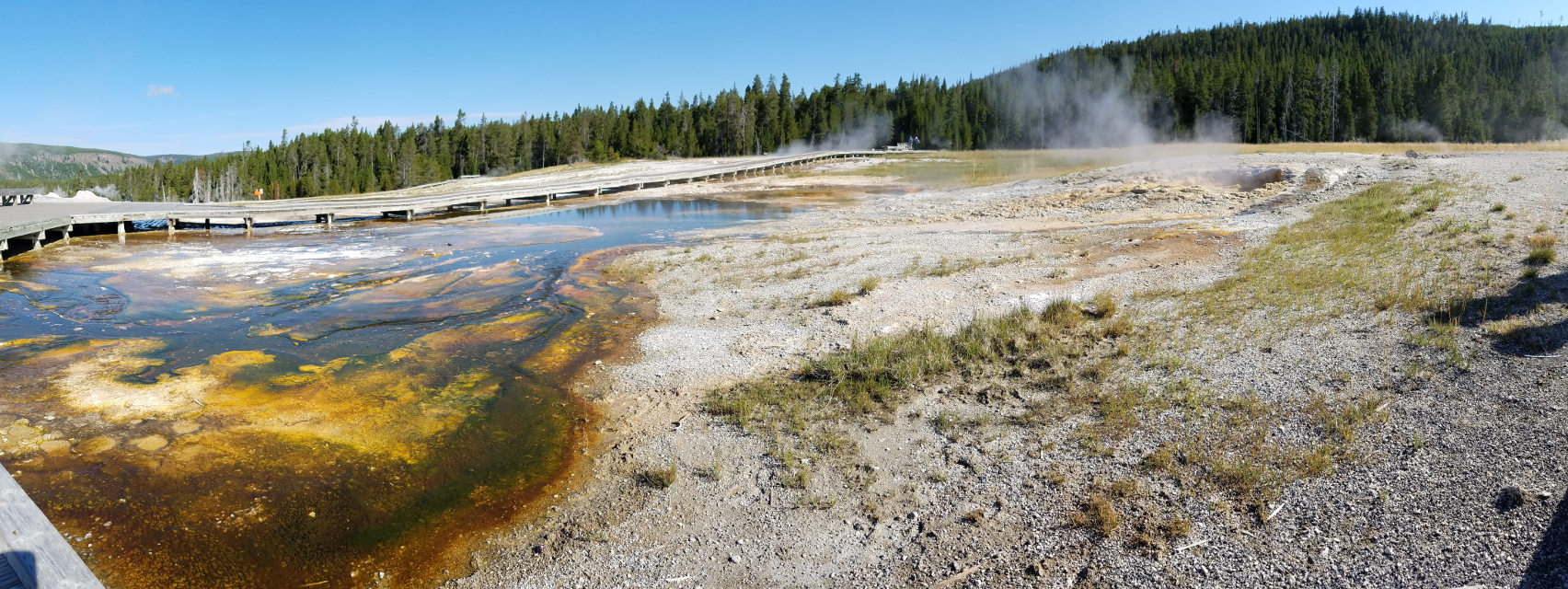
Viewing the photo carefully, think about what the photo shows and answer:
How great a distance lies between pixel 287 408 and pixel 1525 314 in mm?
14339

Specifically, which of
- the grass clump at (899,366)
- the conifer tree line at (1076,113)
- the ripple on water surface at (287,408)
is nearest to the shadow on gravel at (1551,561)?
the grass clump at (899,366)

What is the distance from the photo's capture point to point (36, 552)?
273cm

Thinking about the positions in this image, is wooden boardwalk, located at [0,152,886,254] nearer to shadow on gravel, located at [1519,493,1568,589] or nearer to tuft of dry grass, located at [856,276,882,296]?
tuft of dry grass, located at [856,276,882,296]

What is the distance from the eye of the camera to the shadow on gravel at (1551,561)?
4.48 metres

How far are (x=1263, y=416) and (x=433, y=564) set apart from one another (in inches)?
291

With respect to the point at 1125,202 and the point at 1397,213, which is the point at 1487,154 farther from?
the point at 1397,213

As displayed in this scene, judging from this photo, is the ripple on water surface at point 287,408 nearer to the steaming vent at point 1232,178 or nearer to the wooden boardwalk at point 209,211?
the wooden boardwalk at point 209,211

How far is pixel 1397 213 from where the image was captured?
1612cm

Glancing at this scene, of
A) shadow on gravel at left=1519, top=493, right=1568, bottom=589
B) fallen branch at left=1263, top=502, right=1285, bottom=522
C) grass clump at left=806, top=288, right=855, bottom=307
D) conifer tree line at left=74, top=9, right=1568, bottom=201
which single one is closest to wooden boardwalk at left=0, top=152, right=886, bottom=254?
grass clump at left=806, top=288, right=855, bottom=307

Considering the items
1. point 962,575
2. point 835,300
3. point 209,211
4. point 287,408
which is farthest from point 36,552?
point 209,211

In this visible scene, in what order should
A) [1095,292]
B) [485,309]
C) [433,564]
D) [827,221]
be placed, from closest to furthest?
[433,564] → [1095,292] → [485,309] → [827,221]

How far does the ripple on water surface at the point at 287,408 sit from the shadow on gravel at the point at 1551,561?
7.09 m

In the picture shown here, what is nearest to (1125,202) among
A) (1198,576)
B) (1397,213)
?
(1397,213)

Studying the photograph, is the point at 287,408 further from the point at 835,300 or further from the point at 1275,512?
the point at 1275,512
